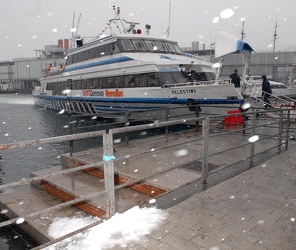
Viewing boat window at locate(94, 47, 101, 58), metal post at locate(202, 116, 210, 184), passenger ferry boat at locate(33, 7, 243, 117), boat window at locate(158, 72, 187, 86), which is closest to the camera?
metal post at locate(202, 116, 210, 184)

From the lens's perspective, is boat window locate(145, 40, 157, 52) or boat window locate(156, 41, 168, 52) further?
boat window locate(156, 41, 168, 52)

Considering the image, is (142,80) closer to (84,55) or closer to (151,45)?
(151,45)

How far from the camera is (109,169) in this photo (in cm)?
345

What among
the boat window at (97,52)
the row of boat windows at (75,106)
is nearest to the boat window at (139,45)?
the boat window at (97,52)

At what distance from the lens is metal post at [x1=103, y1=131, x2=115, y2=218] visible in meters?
3.38

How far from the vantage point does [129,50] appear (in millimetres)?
15812

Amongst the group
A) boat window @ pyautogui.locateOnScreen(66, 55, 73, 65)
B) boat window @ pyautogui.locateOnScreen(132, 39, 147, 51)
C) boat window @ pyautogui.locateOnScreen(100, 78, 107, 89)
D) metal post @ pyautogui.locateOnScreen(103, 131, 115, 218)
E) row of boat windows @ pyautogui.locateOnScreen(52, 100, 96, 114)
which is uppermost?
boat window @ pyautogui.locateOnScreen(132, 39, 147, 51)

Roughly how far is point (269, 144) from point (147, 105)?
312 inches

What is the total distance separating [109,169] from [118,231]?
77cm

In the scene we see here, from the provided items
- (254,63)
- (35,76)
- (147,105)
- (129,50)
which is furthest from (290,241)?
(35,76)

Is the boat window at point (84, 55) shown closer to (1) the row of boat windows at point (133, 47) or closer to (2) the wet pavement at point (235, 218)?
(1) the row of boat windows at point (133, 47)

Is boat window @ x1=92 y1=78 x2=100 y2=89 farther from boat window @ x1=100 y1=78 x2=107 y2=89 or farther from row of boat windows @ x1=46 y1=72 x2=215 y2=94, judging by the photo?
boat window @ x1=100 y1=78 x2=107 y2=89

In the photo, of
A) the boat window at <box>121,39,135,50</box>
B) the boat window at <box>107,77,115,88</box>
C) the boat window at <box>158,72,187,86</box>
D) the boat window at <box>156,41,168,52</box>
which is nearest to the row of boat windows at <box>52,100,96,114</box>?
the boat window at <box>107,77,115,88</box>

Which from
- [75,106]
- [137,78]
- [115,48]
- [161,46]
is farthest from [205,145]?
[75,106]
